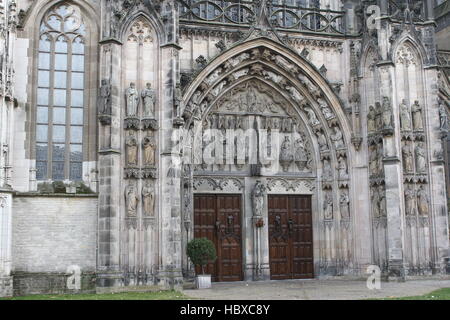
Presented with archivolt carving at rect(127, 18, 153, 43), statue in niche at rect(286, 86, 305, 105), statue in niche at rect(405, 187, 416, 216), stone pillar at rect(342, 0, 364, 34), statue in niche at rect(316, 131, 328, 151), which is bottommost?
statue in niche at rect(405, 187, 416, 216)

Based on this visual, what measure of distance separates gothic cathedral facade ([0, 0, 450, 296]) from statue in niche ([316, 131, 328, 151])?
0.27 ft

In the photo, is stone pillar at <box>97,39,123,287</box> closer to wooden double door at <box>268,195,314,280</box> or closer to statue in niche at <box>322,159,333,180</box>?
wooden double door at <box>268,195,314,280</box>

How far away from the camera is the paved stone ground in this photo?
15805 millimetres

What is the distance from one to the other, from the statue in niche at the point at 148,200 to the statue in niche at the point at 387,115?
26.4ft

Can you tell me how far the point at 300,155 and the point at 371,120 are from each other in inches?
113

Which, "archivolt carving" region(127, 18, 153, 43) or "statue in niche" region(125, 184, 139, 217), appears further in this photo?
"archivolt carving" region(127, 18, 153, 43)

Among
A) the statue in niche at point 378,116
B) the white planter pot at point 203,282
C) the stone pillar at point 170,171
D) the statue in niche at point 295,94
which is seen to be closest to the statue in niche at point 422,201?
the statue in niche at point 378,116

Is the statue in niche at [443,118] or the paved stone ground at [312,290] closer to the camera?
the paved stone ground at [312,290]

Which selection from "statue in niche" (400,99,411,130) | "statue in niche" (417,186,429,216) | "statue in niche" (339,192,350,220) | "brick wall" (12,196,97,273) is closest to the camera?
"brick wall" (12,196,97,273)

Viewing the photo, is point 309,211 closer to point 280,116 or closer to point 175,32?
point 280,116

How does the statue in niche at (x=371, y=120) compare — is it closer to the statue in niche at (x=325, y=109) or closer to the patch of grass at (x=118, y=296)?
the statue in niche at (x=325, y=109)

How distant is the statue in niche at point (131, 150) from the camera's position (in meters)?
18.2

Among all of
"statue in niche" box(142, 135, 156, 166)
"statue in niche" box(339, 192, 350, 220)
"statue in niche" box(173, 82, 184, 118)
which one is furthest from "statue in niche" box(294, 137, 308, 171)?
"statue in niche" box(142, 135, 156, 166)

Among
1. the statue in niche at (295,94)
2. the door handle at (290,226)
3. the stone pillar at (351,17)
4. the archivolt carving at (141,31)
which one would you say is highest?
the stone pillar at (351,17)
